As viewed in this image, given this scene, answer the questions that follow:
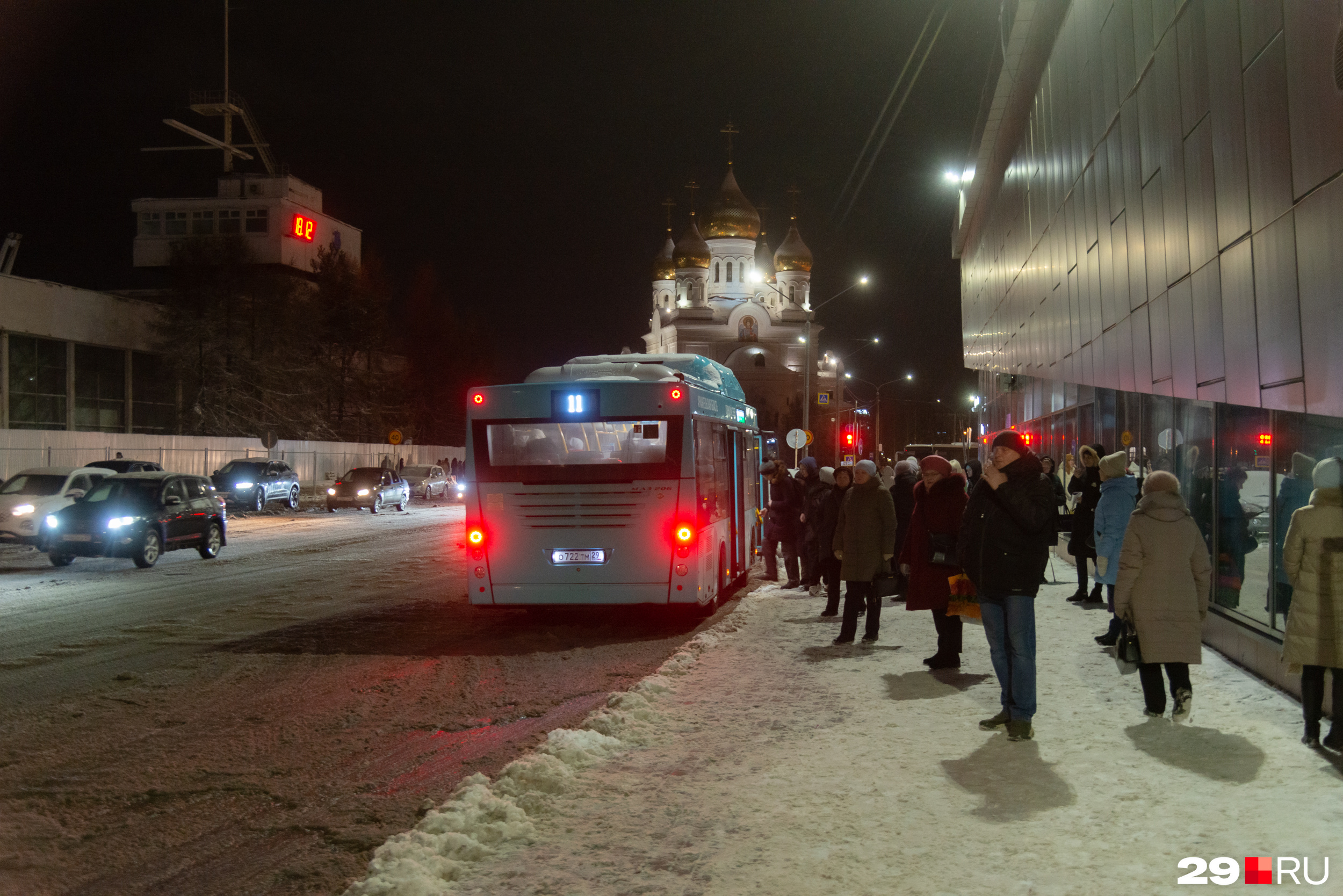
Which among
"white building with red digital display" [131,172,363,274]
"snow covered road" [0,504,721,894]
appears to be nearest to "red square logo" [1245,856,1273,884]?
"snow covered road" [0,504,721,894]

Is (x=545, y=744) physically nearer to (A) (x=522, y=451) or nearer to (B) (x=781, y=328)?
(A) (x=522, y=451)

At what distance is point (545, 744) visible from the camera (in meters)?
6.79

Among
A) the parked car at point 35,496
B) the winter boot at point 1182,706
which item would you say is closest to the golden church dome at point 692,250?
the parked car at point 35,496

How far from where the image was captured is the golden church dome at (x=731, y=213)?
104938 mm

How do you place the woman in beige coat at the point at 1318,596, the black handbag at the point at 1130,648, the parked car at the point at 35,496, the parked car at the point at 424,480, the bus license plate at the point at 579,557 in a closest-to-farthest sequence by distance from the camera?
the woman in beige coat at the point at 1318,596
the black handbag at the point at 1130,648
the bus license plate at the point at 579,557
the parked car at the point at 35,496
the parked car at the point at 424,480

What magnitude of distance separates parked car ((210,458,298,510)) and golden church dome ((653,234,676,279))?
75144 millimetres

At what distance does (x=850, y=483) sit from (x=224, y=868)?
8807mm

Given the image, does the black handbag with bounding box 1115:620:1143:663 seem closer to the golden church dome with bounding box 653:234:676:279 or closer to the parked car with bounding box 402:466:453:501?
the parked car with bounding box 402:466:453:501

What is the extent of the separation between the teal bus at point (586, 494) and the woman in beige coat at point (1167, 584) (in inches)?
225

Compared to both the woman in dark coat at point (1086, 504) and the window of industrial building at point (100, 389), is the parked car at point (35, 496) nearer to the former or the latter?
the woman in dark coat at point (1086, 504)

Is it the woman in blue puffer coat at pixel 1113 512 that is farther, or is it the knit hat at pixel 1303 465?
the woman in blue puffer coat at pixel 1113 512

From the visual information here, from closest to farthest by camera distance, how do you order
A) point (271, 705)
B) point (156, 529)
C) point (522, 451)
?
point (271, 705), point (522, 451), point (156, 529)

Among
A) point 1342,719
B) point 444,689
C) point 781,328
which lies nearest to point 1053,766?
point 1342,719

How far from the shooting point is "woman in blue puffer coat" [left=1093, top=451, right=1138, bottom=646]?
33.7 ft
